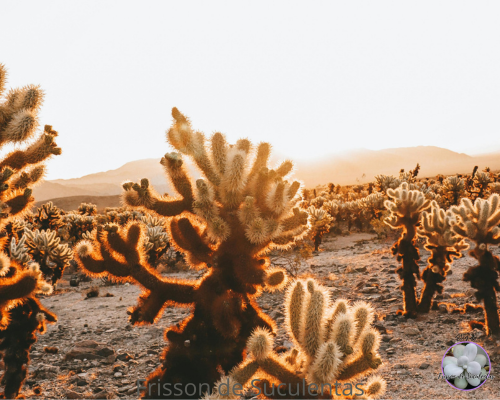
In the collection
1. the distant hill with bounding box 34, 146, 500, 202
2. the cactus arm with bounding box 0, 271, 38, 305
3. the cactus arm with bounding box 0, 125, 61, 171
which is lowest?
the cactus arm with bounding box 0, 271, 38, 305

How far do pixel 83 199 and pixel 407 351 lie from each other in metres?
79.2

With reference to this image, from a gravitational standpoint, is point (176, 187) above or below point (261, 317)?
above

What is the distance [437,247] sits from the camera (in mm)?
7023

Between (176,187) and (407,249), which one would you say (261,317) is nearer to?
(176,187)

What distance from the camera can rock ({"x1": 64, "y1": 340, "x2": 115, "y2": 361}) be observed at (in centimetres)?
623

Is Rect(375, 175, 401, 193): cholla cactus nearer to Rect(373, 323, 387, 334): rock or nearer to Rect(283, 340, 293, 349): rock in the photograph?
Rect(373, 323, 387, 334): rock

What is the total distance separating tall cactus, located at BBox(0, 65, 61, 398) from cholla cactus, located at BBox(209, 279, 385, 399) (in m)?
2.59

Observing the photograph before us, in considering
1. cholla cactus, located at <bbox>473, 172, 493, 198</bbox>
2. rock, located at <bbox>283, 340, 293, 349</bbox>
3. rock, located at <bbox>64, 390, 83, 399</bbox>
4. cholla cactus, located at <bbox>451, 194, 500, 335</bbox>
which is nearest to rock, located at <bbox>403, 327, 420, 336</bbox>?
cholla cactus, located at <bbox>451, 194, 500, 335</bbox>

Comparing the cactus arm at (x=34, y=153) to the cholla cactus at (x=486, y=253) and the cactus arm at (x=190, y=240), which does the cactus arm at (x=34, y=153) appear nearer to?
the cactus arm at (x=190, y=240)

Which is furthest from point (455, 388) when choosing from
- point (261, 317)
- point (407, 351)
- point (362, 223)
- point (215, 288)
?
point (362, 223)

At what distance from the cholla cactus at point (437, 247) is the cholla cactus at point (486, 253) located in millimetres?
976

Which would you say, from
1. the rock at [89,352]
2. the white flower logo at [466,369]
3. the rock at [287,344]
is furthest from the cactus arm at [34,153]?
the white flower logo at [466,369]

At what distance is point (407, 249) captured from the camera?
7.00 meters

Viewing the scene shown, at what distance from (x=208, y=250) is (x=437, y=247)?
17.5 ft
